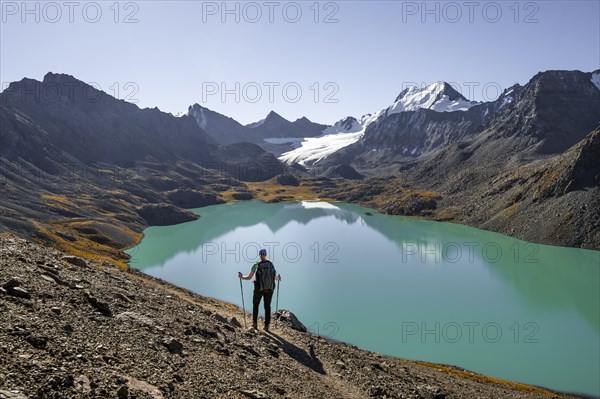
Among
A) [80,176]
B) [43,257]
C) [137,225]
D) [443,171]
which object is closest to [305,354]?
[43,257]

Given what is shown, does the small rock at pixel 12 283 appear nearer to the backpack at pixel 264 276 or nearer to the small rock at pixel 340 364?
the backpack at pixel 264 276

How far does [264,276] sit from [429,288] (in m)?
34.2

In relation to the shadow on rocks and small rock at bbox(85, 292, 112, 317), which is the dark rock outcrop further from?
small rock at bbox(85, 292, 112, 317)

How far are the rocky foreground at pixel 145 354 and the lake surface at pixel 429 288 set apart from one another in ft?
41.7

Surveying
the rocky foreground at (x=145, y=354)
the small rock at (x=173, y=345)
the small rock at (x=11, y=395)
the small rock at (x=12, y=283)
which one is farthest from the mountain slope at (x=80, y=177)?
the small rock at (x=11, y=395)

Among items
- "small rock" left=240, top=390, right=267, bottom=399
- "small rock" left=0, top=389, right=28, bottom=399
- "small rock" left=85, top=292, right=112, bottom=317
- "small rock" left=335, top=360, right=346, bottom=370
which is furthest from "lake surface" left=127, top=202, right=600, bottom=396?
"small rock" left=0, top=389, right=28, bottom=399

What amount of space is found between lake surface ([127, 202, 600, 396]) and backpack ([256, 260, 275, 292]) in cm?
1621

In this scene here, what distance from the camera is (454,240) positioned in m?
81.4

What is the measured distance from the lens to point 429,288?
46.1 metres

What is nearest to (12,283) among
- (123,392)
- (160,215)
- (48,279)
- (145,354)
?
Answer: (48,279)

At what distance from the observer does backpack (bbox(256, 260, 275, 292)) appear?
1661 centimetres

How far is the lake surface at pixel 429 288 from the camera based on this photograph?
3028cm

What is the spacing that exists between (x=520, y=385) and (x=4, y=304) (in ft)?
86.8

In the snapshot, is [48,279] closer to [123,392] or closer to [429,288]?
[123,392]
